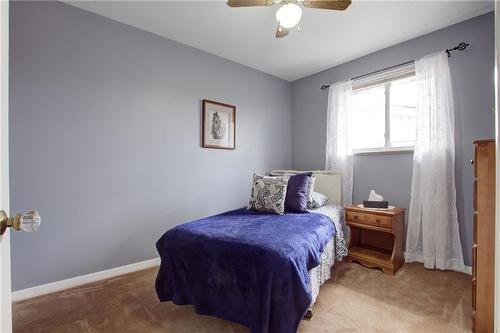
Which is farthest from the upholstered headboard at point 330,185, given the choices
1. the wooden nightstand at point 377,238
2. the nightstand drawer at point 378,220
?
the nightstand drawer at point 378,220

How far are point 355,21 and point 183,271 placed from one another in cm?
279

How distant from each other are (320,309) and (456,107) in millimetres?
2412

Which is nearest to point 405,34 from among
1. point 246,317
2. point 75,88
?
point 246,317

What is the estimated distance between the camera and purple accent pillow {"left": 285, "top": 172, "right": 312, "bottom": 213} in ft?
8.34

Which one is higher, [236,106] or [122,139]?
[236,106]

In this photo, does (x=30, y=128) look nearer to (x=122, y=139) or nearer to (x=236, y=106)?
(x=122, y=139)

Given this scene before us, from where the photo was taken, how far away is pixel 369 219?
8.65 feet

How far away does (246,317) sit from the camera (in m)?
1.46

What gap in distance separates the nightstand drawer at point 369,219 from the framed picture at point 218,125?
1743mm

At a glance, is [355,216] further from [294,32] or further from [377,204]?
[294,32]

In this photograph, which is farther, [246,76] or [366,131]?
[246,76]

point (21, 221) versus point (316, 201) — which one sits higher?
point (21, 221)

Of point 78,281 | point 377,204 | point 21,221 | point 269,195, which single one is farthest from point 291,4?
point 78,281

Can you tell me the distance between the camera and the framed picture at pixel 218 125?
311 cm
